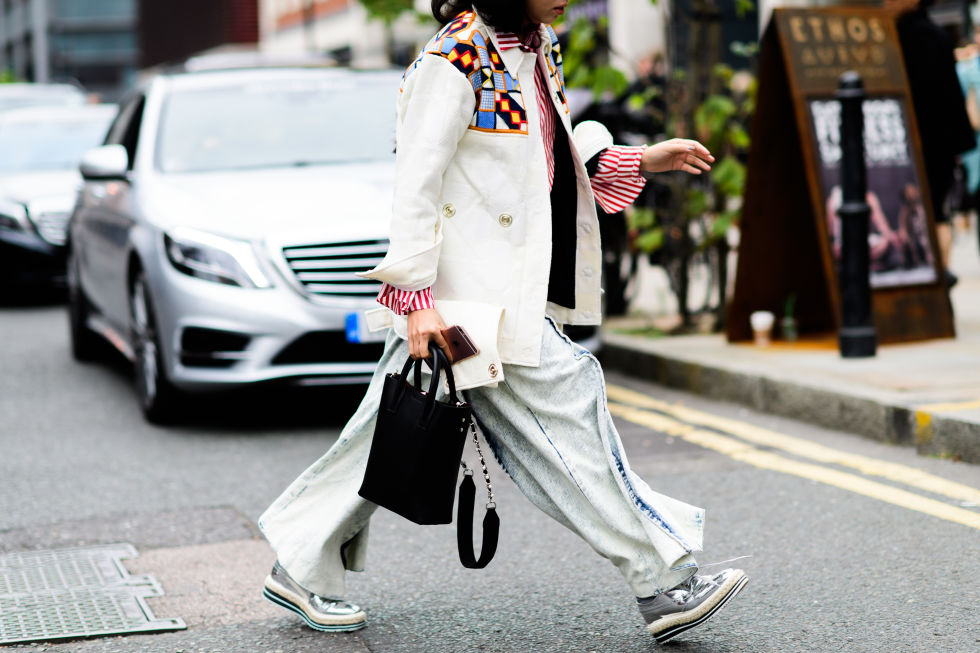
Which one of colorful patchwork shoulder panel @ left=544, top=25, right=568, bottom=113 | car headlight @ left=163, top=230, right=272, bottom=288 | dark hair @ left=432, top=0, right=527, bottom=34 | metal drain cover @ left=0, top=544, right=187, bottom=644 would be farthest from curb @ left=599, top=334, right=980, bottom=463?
metal drain cover @ left=0, top=544, right=187, bottom=644

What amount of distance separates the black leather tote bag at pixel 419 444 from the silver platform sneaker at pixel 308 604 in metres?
0.50

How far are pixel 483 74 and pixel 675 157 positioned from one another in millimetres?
572

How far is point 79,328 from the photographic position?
908 centimetres

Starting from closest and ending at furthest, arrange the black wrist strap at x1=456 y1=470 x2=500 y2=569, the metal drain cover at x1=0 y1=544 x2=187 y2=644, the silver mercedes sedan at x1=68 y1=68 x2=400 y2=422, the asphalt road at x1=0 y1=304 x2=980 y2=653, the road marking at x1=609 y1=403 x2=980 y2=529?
1. the black wrist strap at x1=456 y1=470 x2=500 y2=569
2. the asphalt road at x1=0 y1=304 x2=980 y2=653
3. the metal drain cover at x1=0 y1=544 x2=187 y2=644
4. the road marking at x1=609 y1=403 x2=980 y2=529
5. the silver mercedes sedan at x1=68 y1=68 x2=400 y2=422

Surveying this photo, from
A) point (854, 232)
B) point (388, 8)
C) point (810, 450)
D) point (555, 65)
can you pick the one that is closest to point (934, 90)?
point (854, 232)

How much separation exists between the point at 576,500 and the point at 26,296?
37.2 ft

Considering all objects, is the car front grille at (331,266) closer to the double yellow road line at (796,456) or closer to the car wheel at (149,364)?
the car wheel at (149,364)

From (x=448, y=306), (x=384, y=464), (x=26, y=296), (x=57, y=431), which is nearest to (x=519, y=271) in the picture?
(x=448, y=306)

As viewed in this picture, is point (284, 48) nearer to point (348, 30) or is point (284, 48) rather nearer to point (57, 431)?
point (348, 30)

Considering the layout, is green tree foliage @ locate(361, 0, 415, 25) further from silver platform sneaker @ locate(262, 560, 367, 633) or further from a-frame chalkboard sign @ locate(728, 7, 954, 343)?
silver platform sneaker @ locate(262, 560, 367, 633)

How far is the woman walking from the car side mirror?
4.09 metres

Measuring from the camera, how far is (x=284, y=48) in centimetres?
4294

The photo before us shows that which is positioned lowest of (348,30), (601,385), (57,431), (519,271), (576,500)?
(57,431)

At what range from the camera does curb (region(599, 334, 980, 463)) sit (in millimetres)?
5371
